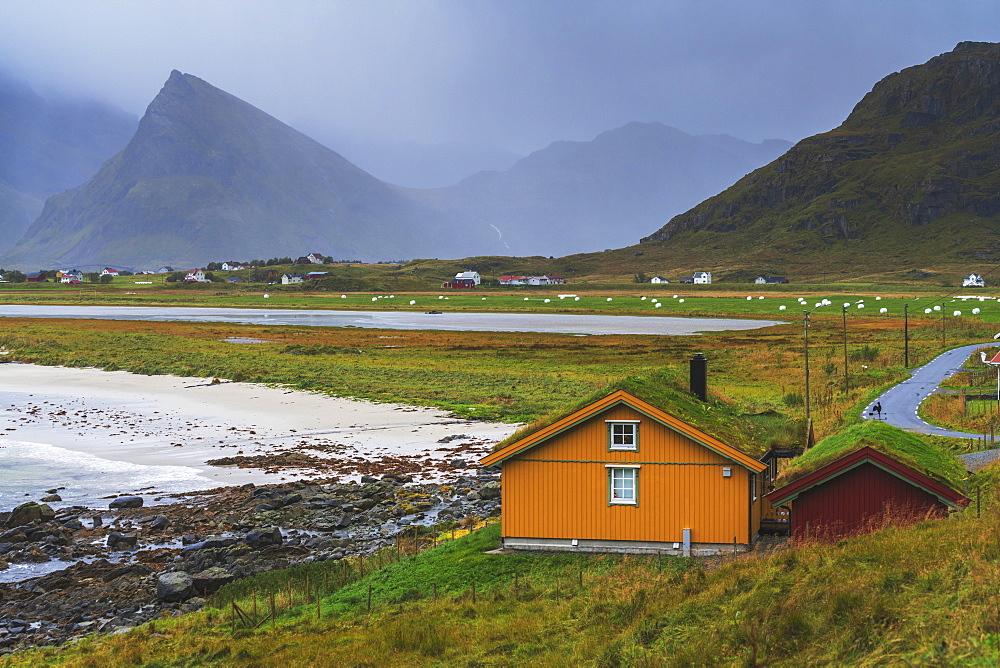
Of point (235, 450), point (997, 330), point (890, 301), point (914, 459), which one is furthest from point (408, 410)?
point (890, 301)

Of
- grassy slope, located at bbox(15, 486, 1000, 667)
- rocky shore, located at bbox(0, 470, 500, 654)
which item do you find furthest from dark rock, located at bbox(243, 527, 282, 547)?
grassy slope, located at bbox(15, 486, 1000, 667)

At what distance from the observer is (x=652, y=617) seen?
1630cm

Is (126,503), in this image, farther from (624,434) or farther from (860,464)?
(860,464)

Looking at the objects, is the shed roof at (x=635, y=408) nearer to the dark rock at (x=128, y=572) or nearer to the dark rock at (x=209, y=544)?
the dark rock at (x=209, y=544)

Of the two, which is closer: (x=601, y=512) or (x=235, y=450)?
(x=601, y=512)

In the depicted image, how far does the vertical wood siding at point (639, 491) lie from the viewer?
23.8 m

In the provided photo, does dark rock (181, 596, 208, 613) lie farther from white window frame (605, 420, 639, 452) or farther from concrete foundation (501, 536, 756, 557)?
white window frame (605, 420, 639, 452)

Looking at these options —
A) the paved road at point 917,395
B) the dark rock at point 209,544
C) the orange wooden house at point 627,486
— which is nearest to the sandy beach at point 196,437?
the dark rock at point 209,544

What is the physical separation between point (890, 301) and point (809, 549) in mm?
157528

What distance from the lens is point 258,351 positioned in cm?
9231

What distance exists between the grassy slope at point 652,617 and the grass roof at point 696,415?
12.5ft

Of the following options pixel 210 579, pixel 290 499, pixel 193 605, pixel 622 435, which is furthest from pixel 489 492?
pixel 193 605

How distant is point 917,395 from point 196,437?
4168cm

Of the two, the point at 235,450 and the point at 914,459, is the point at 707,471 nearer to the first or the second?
the point at 914,459
